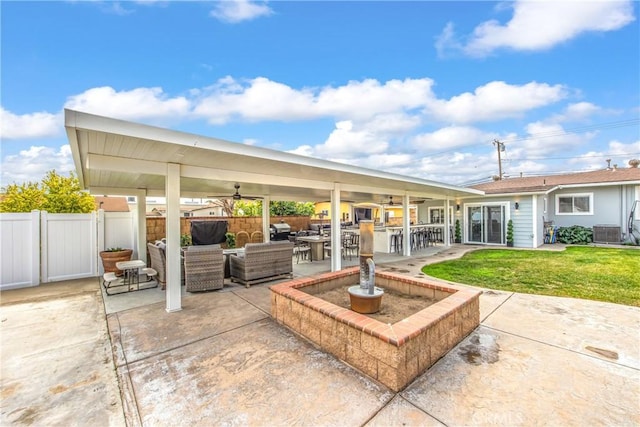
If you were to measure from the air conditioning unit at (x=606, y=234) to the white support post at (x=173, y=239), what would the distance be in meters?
17.1

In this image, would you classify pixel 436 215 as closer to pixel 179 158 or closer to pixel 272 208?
pixel 272 208

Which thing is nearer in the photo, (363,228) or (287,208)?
(363,228)

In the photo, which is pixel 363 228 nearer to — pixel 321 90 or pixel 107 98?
pixel 107 98

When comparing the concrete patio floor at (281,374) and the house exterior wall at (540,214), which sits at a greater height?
the house exterior wall at (540,214)

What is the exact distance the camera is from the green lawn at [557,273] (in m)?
5.22

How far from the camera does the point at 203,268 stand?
551 centimetres

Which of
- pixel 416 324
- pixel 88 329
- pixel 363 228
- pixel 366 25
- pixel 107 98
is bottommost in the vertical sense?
pixel 88 329

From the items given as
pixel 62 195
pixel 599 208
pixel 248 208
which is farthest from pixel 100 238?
pixel 599 208

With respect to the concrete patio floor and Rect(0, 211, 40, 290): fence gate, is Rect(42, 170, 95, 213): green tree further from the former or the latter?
the concrete patio floor

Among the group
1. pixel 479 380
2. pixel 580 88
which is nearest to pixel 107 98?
pixel 479 380

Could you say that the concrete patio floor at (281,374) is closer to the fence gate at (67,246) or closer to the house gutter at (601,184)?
the fence gate at (67,246)

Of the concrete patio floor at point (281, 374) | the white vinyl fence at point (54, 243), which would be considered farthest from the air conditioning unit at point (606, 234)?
the white vinyl fence at point (54, 243)

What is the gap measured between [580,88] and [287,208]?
17360 millimetres

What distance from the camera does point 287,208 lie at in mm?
20328
